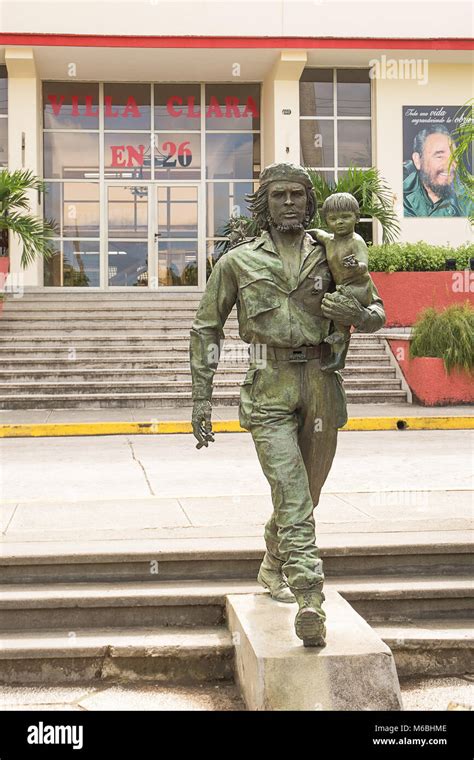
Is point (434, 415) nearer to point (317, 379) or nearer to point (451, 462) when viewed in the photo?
point (451, 462)

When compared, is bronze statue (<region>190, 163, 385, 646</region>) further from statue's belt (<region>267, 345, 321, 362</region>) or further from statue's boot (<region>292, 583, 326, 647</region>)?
statue's boot (<region>292, 583, 326, 647</region>)

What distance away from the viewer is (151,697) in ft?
14.1

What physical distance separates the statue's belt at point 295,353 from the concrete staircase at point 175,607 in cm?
132

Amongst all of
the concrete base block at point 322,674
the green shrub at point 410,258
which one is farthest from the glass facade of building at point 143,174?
the concrete base block at point 322,674

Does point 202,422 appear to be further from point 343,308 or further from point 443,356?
point 443,356

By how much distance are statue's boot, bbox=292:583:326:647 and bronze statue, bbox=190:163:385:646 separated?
26 centimetres

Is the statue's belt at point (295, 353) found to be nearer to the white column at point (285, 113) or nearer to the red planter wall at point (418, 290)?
the red planter wall at point (418, 290)

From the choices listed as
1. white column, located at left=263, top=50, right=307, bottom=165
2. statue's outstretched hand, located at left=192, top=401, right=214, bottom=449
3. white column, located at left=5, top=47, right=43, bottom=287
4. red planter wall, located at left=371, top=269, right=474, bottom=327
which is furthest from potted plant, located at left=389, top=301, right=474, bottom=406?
white column, located at left=5, top=47, right=43, bottom=287

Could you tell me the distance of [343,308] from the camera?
400 centimetres

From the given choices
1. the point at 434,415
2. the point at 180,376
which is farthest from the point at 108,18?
the point at 434,415

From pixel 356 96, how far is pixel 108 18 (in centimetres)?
551

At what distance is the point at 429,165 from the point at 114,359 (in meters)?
9.29

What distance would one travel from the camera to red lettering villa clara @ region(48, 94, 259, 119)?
20.8 m
